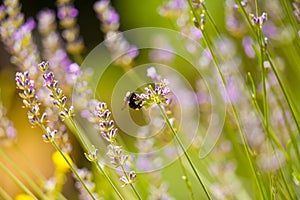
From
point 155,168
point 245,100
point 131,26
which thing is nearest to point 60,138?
point 155,168

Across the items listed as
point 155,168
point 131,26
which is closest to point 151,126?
point 155,168

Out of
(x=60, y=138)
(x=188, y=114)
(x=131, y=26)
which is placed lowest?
(x=60, y=138)

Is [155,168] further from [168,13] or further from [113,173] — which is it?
[168,13]

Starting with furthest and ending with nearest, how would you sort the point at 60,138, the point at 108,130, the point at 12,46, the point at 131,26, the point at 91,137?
the point at 131,26 → the point at 91,137 → the point at 12,46 → the point at 60,138 → the point at 108,130

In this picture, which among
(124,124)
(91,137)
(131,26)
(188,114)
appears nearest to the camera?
(91,137)

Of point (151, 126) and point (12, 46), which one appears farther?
point (151, 126)

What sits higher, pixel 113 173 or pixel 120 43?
pixel 120 43

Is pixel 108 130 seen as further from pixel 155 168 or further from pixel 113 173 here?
pixel 155 168

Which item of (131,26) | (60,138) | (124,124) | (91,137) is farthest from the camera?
(131,26)

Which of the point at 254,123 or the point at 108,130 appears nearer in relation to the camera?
the point at 108,130
